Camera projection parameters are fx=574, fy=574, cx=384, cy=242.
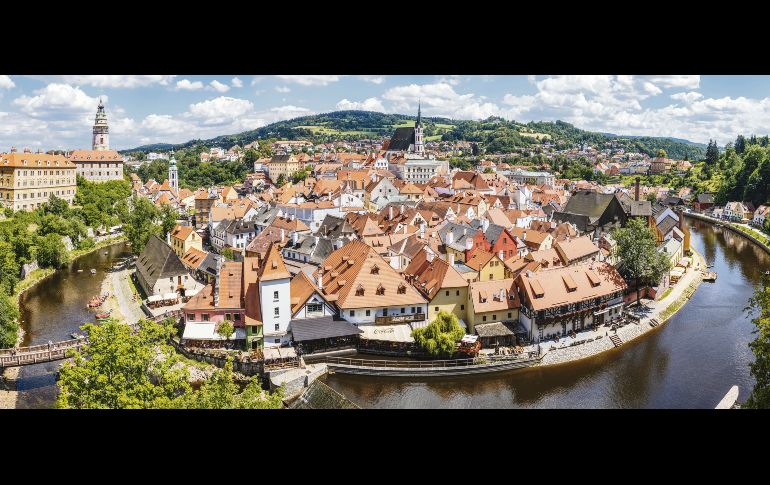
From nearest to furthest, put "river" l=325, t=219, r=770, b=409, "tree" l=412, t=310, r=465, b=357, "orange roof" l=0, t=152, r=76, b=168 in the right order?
"river" l=325, t=219, r=770, b=409 < "tree" l=412, t=310, r=465, b=357 < "orange roof" l=0, t=152, r=76, b=168

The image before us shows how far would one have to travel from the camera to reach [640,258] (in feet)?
60.2

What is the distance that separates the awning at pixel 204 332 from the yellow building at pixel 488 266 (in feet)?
24.2

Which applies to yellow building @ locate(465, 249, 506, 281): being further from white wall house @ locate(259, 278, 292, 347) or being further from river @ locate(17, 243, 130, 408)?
river @ locate(17, 243, 130, 408)

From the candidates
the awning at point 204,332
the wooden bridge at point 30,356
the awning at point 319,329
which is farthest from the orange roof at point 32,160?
the awning at point 319,329

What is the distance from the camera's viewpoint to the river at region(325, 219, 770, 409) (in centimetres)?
1311

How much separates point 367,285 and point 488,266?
14.0ft

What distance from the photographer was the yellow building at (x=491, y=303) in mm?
15719

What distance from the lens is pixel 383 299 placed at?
630 inches

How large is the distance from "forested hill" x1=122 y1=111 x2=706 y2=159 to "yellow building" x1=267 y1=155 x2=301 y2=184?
4100 centimetres

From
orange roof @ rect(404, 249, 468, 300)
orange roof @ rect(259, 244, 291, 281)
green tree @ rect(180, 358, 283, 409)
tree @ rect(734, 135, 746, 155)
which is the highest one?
tree @ rect(734, 135, 746, 155)

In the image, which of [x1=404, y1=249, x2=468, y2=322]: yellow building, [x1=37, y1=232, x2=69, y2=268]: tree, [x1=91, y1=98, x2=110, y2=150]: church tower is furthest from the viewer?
[x1=91, y1=98, x2=110, y2=150]: church tower

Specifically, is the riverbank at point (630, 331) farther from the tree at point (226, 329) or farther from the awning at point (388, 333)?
the tree at point (226, 329)

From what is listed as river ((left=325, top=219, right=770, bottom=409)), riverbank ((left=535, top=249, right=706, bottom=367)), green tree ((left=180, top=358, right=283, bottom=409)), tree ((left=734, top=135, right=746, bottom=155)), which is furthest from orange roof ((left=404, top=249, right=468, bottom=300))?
tree ((left=734, top=135, right=746, bottom=155))
